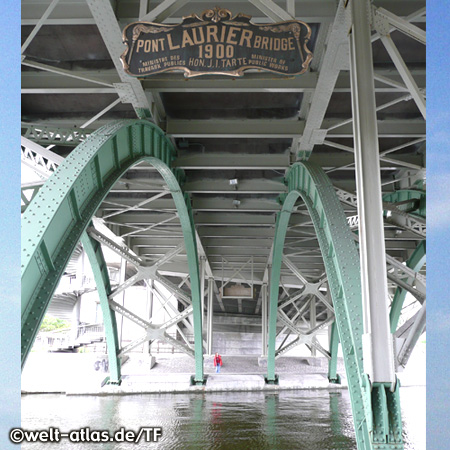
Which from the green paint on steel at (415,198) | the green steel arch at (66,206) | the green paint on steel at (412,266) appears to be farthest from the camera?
the green paint on steel at (412,266)

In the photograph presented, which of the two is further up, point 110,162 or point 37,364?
point 110,162

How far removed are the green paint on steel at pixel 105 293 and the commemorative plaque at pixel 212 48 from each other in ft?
49.5

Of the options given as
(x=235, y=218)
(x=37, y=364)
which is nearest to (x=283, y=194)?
(x=235, y=218)

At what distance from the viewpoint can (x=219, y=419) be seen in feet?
59.2

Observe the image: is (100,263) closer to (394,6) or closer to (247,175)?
(247,175)

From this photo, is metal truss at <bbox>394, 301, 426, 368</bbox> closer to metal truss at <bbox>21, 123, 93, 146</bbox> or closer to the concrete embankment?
the concrete embankment

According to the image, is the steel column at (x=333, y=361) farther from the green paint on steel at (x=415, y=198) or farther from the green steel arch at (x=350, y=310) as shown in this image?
the green steel arch at (x=350, y=310)

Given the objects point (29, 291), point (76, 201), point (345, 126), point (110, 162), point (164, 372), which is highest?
point (345, 126)

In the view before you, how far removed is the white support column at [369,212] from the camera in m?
7.32

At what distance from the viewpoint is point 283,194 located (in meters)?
21.3

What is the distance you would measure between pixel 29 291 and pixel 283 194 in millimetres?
14670

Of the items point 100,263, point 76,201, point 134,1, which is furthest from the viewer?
point 100,263

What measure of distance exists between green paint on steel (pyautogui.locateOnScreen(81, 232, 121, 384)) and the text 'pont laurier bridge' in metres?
0.10

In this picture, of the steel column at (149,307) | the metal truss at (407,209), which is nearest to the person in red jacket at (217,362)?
the steel column at (149,307)
